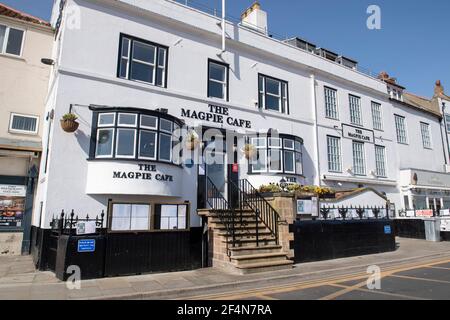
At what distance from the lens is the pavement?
724 cm

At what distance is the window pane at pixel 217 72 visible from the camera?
14.9 metres

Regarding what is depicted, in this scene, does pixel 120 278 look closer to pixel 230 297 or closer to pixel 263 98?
pixel 230 297

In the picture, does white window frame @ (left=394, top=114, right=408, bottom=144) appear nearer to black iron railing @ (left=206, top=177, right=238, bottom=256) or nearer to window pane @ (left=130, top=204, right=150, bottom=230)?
black iron railing @ (left=206, top=177, right=238, bottom=256)

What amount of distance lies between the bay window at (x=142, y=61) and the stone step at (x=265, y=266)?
7.58 m

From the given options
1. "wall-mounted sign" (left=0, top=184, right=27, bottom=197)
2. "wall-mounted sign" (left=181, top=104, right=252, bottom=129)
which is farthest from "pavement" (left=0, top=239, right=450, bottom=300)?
"wall-mounted sign" (left=181, top=104, right=252, bottom=129)

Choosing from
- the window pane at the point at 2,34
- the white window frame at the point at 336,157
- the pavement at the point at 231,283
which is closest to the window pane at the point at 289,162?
the white window frame at the point at 336,157

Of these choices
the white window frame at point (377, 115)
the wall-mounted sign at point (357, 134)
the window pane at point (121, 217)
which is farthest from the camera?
the white window frame at point (377, 115)

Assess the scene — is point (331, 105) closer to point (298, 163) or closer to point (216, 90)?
point (298, 163)

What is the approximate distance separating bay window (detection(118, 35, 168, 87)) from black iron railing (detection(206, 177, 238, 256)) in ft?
14.9

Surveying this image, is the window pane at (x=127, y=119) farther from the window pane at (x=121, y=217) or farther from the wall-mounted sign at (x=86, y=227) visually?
the wall-mounted sign at (x=86, y=227)

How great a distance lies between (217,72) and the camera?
15141 mm

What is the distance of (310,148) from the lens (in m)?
17.4

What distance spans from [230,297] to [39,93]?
38.2 feet

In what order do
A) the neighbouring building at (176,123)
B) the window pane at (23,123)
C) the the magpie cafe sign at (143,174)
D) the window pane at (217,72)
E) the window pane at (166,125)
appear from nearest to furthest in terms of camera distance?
the neighbouring building at (176,123) → the the magpie cafe sign at (143,174) → the window pane at (166,125) → the window pane at (23,123) → the window pane at (217,72)
